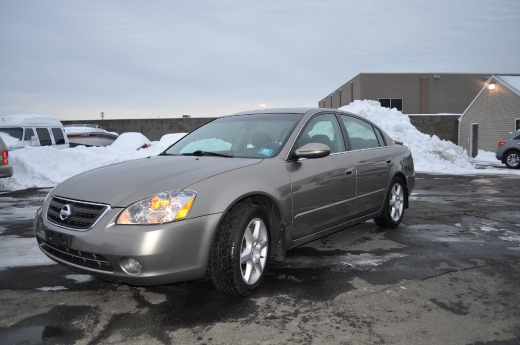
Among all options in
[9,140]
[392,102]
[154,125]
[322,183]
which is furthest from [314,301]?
[392,102]

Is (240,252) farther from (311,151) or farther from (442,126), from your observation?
(442,126)

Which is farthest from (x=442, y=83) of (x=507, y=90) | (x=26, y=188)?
(x=26, y=188)

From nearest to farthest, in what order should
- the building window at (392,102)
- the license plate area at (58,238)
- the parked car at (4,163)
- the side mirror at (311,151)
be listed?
the license plate area at (58,238) → the side mirror at (311,151) → the parked car at (4,163) → the building window at (392,102)

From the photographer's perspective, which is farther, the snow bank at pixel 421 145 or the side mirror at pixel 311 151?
the snow bank at pixel 421 145

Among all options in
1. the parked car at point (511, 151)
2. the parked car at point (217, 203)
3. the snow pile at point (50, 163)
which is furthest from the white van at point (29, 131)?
the parked car at point (511, 151)

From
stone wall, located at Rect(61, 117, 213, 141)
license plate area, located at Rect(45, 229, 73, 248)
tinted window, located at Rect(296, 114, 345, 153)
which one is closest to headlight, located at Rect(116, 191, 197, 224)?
license plate area, located at Rect(45, 229, 73, 248)

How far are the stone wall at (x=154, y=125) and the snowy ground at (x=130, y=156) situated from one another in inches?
537

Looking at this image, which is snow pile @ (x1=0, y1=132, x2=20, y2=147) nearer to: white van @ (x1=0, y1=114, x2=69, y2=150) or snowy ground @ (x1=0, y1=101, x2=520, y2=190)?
white van @ (x1=0, y1=114, x2=69, y2=150)

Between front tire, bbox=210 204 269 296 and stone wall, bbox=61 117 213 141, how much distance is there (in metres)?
31.8

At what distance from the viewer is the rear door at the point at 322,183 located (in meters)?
4.25

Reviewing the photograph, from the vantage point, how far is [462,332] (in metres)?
3.04

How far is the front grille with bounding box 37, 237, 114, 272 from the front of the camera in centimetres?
328

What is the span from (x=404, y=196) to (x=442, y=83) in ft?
121

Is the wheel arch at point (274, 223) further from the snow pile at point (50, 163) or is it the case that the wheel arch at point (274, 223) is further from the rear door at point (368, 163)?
the snow pile at point (50, 163)
